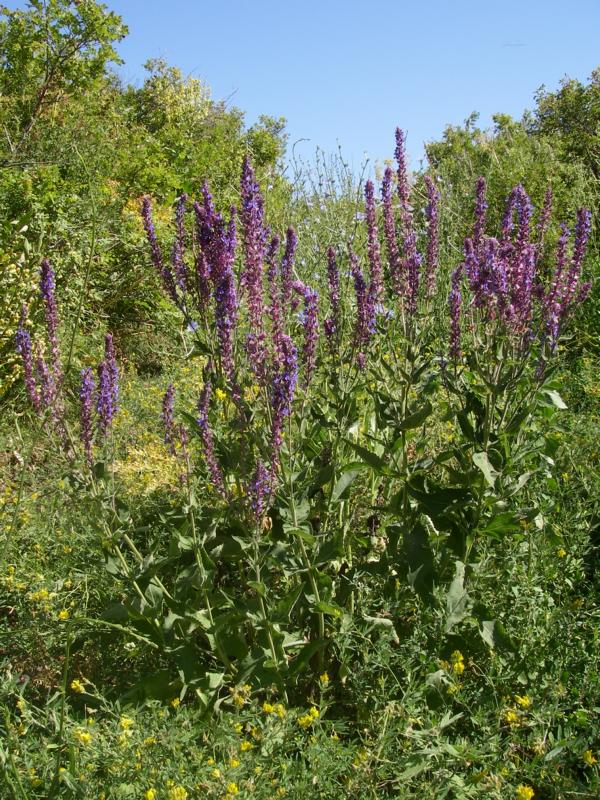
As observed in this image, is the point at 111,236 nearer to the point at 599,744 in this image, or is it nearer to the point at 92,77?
the point at 92,77

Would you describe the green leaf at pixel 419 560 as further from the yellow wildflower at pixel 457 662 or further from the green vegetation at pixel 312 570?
the yellow wildflower at pixel 457 662

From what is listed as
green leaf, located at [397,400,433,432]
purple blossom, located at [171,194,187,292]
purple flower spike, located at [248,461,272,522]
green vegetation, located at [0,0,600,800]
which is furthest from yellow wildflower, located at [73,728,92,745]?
purple blossom, located at [171,194,187,292]

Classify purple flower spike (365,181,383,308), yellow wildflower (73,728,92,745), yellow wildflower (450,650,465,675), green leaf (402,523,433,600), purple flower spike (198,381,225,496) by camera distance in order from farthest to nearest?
purple flower spike (365,181,383,308), green leaf (402,523,433,600), purple flower spike (198,381,225,496), yellow wildflower (450,650,465,675), yellow wildflower (73,728,92,745)

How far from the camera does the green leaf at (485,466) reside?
249cm

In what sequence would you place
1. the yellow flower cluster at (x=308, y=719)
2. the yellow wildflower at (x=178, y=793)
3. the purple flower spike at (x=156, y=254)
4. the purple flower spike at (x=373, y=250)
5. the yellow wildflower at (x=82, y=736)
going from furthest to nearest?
the purple flower spike at (x=373, y=250) < the purple flower spike at (x=156, y=254) < the yellow flower cluster at (x=308, y=719) < the yellow wildflower at (x=82, y=736) < the yellow wildflower at (x=178, y=793)

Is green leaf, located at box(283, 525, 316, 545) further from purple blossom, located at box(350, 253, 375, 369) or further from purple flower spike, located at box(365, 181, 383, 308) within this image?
purple flower spike, located at box(365, 181, 383, 308)

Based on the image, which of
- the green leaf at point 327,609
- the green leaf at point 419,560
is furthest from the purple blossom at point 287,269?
the green leaf at point 327,609

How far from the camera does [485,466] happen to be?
2504 millimetres

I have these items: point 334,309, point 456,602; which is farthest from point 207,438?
point 456,602

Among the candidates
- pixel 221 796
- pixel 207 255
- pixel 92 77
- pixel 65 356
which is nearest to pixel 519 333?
pixel 207 255

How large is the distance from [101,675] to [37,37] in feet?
23.4

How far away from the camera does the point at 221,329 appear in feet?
8.16

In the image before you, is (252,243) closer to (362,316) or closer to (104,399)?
(362,316)

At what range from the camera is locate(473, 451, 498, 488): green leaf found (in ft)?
8.17
